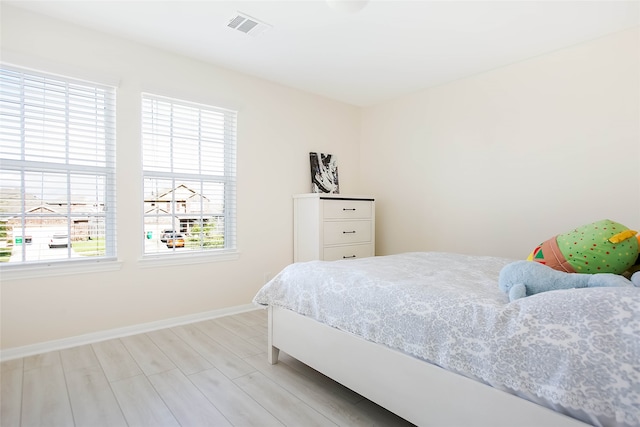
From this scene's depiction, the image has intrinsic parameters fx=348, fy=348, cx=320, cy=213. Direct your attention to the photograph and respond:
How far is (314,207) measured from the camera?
3.45 meters

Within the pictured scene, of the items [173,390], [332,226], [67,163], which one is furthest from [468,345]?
[67,163]

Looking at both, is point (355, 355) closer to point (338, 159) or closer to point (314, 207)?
point (314, 207)

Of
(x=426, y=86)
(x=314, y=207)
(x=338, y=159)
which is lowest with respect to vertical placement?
(x=314, y=207)

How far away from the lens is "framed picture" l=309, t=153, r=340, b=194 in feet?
12.7

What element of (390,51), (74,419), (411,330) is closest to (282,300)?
(411,330)

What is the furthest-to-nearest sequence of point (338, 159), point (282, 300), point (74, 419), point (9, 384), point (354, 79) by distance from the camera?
point (338, 159) < point (354, 79) < point (282, 300) < point (9, 384) < point (74, 419)

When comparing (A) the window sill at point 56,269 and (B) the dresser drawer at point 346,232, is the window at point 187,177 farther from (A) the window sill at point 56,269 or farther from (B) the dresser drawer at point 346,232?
(B) the dresser drawer at point 346,232

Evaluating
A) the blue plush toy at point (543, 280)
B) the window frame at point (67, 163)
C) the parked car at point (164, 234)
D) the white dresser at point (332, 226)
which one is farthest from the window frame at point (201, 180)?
the blue plush toy at point (543, 280)

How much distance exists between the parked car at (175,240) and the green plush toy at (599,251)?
2.68 meters

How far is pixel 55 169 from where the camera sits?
7.98 feet

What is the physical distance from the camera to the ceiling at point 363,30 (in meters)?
2.23

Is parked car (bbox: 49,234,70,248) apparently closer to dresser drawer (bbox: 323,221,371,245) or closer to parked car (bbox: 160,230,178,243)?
parked car (bbox: 160,230,178,243)

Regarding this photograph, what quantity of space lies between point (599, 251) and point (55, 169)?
10.6 feet

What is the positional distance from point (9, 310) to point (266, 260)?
196cm
